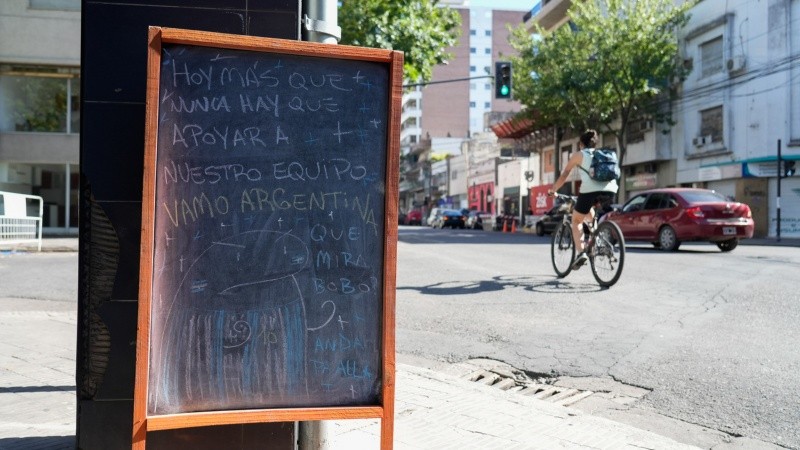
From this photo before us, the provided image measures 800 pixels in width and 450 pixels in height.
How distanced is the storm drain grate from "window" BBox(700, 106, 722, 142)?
88.6 ft

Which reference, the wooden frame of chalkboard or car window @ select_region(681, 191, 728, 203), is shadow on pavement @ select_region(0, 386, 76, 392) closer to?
the wooden frame of chalkboard

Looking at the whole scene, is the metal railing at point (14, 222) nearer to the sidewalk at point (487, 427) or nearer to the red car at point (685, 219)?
the sidewalk at point (487, 427)

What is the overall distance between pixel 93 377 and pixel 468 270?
7.53 meters

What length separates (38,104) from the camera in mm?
23000

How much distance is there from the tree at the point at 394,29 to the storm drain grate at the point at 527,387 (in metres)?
17.5

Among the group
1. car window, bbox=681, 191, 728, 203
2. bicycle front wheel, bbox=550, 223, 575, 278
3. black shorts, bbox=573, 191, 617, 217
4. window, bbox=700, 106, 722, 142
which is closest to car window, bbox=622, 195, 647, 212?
car window, bbox=681, 191, 728, 203

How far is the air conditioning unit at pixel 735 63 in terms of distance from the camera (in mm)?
27109

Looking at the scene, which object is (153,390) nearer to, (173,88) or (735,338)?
(173,88)

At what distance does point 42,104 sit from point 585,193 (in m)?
20.6

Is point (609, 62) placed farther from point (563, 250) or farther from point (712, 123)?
point (563, 250)

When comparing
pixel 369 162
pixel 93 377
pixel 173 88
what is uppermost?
pixel 173 88

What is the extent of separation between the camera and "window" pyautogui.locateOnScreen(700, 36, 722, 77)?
28.8m

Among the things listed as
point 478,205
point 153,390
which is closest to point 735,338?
point 153,390

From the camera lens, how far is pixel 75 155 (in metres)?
22.2
